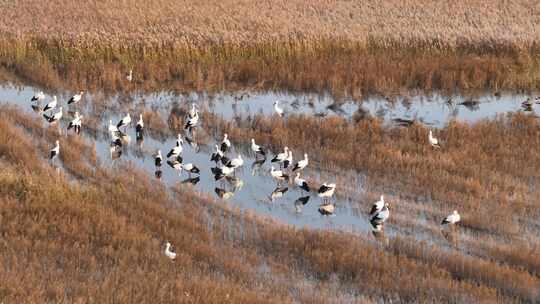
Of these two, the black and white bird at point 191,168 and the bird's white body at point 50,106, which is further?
the bird's white body at point 50,106

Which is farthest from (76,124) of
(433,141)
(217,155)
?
(433,141)

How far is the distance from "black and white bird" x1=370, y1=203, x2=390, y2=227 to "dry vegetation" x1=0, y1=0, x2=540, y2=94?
899cm

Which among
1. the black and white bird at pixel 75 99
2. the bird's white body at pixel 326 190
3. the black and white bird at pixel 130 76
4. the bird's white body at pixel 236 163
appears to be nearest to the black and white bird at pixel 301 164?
the bird's white body at pixel 236 163

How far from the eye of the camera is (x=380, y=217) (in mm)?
12961

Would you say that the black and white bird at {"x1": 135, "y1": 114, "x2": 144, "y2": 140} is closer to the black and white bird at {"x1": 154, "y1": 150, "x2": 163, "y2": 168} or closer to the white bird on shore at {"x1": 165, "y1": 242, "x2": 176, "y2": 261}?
the black and white bird at {"x1": 154, "y1": 150, "x2": 163, "y2": 168}

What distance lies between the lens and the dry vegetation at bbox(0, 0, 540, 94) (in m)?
22.8

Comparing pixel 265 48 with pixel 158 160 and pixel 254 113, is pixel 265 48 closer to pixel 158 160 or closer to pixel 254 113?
pixel 254 113

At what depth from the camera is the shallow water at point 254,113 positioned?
14.0 metres

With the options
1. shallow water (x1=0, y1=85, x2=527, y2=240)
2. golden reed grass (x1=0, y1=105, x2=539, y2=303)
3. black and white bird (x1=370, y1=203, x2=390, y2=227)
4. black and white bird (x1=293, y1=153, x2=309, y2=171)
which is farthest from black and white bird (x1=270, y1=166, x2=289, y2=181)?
black and white bird (x1=370, y1=203, x2=390, y2=227)

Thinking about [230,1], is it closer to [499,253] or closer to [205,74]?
[205,74]

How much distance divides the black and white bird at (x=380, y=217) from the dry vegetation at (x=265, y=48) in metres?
8.99

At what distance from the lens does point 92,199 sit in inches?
511

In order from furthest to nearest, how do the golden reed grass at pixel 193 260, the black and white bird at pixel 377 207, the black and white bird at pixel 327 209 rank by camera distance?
the black and white bird at pixel 327 209
the black and white bird at pixel 377 207
the golden reed grass at pixel 193 260

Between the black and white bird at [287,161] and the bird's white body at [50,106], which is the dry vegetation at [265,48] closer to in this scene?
the bird's white body at [50,106]
